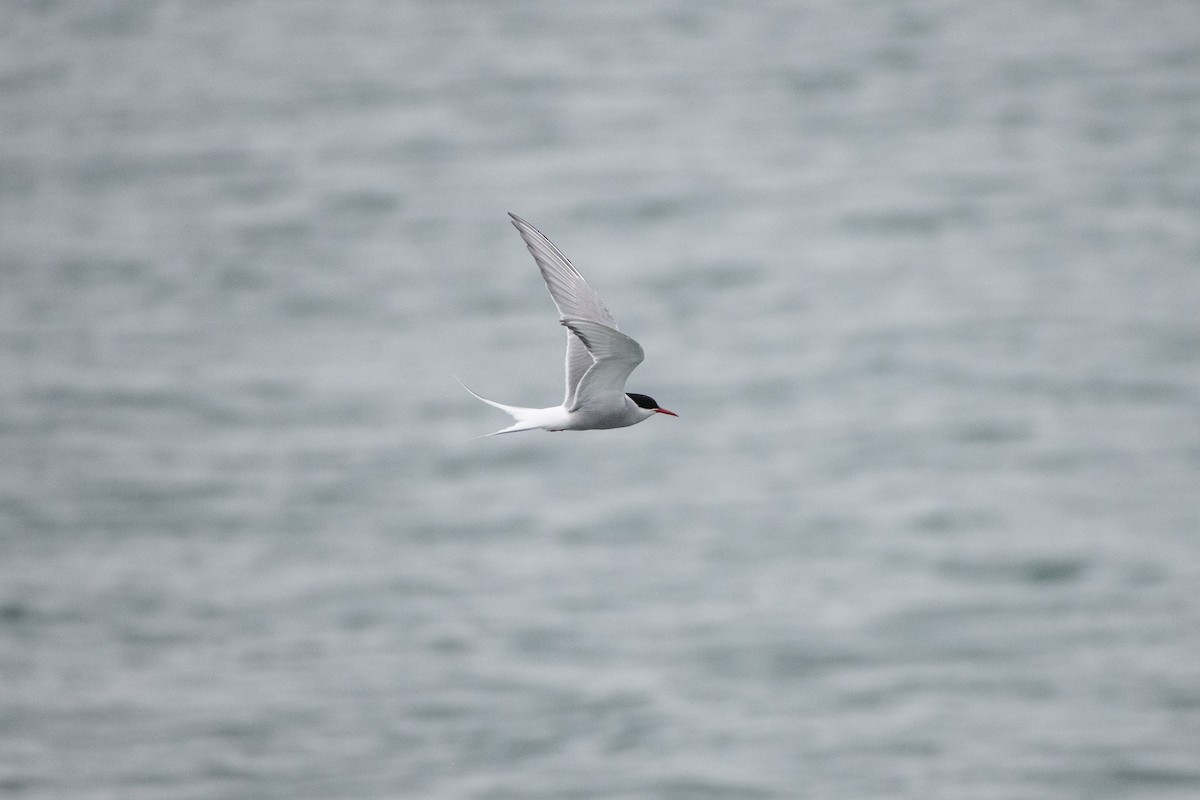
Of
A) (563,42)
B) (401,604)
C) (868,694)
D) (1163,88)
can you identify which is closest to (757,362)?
(401,604)

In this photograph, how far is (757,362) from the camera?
2494 inches

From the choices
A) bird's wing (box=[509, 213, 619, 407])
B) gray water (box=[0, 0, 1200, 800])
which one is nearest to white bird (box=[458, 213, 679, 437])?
bird's wing (box=[509, 213, 619, 407])

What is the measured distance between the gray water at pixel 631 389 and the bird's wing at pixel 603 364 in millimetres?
27744

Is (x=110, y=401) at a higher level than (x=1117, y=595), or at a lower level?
higher

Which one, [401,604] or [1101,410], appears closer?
[401,604]

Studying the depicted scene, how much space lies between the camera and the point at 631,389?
5284cm

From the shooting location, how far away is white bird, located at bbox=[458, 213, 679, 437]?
9891 mm

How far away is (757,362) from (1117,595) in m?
22.2

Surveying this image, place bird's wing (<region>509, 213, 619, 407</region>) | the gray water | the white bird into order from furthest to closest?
the gray water, bird's wing (<region>509, 213, 619, 407</region>), the white bird

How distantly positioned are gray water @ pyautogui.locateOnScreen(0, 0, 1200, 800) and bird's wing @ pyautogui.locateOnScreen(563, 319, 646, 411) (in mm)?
27744

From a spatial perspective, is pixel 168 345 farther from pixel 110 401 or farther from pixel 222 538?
pixel 222 538

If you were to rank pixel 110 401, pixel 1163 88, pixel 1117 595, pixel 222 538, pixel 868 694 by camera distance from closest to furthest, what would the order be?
pixel 868 694 → pixel 1117 595 → pixel 222 538 → pixel 110 401 → pixel 1163 88

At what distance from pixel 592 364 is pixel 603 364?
20.8 inches

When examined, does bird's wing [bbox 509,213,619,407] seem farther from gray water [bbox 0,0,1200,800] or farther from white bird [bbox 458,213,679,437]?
gray water [bbox 0,0,1200,800]
